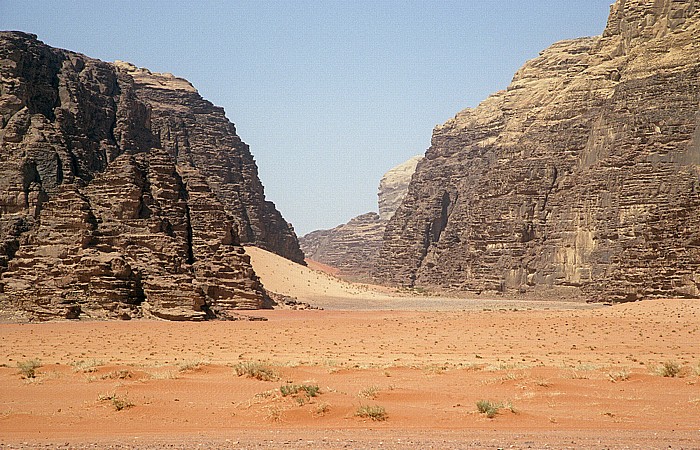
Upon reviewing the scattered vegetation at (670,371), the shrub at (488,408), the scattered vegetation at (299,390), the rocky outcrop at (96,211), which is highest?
the rocky outcrop at (96,211)

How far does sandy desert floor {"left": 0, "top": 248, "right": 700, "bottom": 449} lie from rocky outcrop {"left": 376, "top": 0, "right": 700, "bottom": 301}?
17.5 metres

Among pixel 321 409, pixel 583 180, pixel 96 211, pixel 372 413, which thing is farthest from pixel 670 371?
pixel 583 180

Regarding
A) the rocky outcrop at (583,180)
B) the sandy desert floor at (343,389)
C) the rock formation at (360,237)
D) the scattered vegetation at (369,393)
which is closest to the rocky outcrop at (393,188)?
the rock formation at (360,237)

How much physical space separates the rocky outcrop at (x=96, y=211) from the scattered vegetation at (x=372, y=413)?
2351 cm

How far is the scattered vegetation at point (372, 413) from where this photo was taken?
1416 cm

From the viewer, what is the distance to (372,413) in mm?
14148

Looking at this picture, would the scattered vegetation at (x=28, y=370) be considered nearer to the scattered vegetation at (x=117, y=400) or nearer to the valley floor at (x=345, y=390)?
the valley floor at (x=345, y=390)

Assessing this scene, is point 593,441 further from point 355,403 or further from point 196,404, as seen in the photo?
point 196,404

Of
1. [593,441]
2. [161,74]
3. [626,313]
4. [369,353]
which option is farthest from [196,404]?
[161,74]

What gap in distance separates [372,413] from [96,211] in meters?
29.9

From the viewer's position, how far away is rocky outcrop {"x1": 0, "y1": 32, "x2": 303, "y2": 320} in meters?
37.0

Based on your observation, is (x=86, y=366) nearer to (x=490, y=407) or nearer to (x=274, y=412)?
(x=274, y=412)

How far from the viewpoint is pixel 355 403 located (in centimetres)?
1521

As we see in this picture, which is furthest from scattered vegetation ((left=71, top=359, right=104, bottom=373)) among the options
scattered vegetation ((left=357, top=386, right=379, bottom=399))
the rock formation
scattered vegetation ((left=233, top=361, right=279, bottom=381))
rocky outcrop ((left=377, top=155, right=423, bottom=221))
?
rocky outcrop ((left=377, top=155, right=423, bottom=221))
